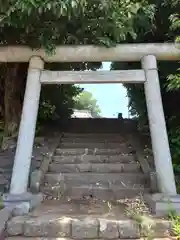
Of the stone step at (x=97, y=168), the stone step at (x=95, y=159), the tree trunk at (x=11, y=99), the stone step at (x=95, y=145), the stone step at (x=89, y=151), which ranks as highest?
the tree trunk at (x=11, y=99)

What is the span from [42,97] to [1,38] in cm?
405

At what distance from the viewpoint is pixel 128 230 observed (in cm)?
383

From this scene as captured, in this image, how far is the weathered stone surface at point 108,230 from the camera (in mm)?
3803

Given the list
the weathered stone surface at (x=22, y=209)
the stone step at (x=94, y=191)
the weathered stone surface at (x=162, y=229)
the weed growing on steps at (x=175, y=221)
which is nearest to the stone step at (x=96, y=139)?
the stone step at (x=94, y=191)

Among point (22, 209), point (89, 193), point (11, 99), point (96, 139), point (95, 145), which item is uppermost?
point (11, 99)

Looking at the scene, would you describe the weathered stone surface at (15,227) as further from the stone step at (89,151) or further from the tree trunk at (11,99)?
the tree trunk at (11,99)

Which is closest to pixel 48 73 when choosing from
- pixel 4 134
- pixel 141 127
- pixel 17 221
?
pixel 17 221

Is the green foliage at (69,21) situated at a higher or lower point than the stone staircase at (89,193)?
higher

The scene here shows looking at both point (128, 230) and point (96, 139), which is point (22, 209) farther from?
point (96, 139)

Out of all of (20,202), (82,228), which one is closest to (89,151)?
(20,202)

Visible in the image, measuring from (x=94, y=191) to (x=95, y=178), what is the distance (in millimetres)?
369

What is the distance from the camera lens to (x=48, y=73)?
17.1ft

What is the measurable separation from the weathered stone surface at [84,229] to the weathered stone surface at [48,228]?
0.26ft

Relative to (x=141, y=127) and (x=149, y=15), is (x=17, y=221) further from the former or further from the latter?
(x=141, y=127)
